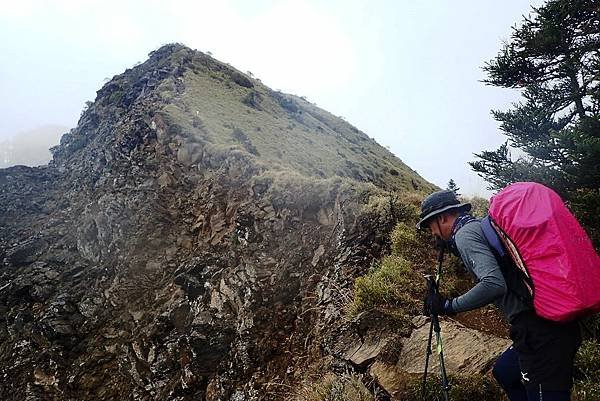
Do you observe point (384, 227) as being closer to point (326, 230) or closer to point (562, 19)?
point (326, 230)

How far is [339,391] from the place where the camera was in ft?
18.6

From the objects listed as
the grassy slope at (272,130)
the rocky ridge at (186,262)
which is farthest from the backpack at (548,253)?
the grassy slope at (272,130)

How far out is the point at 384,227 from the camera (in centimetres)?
1004

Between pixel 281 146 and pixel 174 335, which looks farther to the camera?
pixel 281 146

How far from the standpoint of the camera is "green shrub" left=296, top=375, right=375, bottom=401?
550cm

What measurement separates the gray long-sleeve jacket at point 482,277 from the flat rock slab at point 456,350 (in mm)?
2640

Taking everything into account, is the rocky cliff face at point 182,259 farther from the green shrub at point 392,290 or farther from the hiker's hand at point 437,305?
the hiker's hand at point 437,305

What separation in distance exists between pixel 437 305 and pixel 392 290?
4065 mm

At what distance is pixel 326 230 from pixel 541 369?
8917mm

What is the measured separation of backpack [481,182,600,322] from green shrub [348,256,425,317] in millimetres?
4137

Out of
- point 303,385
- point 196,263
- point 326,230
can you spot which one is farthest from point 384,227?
point 196,263

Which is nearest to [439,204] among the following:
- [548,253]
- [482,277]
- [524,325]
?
[482,277]

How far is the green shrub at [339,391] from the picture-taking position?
550 cm

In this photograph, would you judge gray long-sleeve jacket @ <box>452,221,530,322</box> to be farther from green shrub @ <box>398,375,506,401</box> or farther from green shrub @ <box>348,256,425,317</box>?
green shrub @ <box>348,256,425,317</box>
